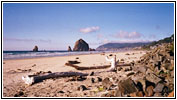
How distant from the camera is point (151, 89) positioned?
603cm

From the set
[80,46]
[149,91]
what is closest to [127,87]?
[149,91]

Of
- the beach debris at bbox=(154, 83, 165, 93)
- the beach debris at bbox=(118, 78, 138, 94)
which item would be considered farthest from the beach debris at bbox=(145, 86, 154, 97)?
the beach debris at bbox=(118, 78, 138, 94)

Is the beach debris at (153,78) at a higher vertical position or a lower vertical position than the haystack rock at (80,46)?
lower

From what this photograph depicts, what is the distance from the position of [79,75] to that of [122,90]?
436cm

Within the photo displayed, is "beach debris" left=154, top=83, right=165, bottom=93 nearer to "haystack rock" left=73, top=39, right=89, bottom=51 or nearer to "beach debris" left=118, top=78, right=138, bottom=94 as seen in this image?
"beach debris" left=118, top=78, right=138, bottom=94

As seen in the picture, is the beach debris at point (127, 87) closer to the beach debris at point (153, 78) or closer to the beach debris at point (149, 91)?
the beach debris at point (149, 91)

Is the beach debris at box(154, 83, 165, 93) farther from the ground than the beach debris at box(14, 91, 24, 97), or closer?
farther from the ground

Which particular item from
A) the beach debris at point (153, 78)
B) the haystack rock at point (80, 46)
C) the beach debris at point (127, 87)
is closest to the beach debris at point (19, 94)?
the beach debris at point (127, 87)

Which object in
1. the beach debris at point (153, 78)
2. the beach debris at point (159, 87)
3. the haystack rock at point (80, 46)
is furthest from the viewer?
the haystack rock at point (80, 46)

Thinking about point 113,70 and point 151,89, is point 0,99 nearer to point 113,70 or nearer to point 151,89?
point 151,89

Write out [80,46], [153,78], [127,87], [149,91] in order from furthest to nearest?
1. [80,46]
2. [153,78]
3. [127,87]
4. [149,91]

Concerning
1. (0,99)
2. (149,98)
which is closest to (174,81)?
(149,98)

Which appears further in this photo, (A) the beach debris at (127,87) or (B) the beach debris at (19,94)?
(B) the beach debris at (19,94)

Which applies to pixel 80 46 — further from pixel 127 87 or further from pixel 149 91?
pixel 149 91
